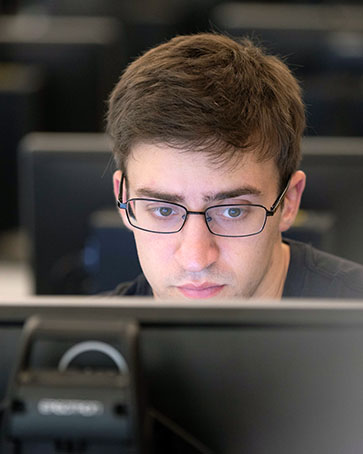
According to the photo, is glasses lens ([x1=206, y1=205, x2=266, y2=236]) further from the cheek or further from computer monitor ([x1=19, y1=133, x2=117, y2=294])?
computer monitor ([x1=19, y1=133, x2=117, y2=294])

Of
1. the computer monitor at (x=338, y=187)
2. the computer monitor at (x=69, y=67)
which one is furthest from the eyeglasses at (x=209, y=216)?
the computer monitor at (x=69, y=67)

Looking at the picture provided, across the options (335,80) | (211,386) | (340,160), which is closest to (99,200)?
(340,160)

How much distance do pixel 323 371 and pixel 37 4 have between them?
3.21 meters

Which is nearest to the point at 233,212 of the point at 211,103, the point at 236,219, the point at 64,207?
the point at 236,219

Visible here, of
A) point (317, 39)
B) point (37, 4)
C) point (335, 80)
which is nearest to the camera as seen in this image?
point (335, 80)

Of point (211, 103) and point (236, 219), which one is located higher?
point (211, 103)

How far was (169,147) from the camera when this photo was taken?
0.75 metres

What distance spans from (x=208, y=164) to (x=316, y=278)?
20 centimetres

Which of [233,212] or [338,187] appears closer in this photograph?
[233,212]

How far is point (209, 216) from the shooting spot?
76 centimetres

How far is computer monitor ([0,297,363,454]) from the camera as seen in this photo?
0.59 meters

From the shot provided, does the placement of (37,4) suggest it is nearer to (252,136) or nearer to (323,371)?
(252,136)

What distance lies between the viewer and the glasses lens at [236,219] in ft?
2.50

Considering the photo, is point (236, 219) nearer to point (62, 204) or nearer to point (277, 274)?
point (277, 274)
